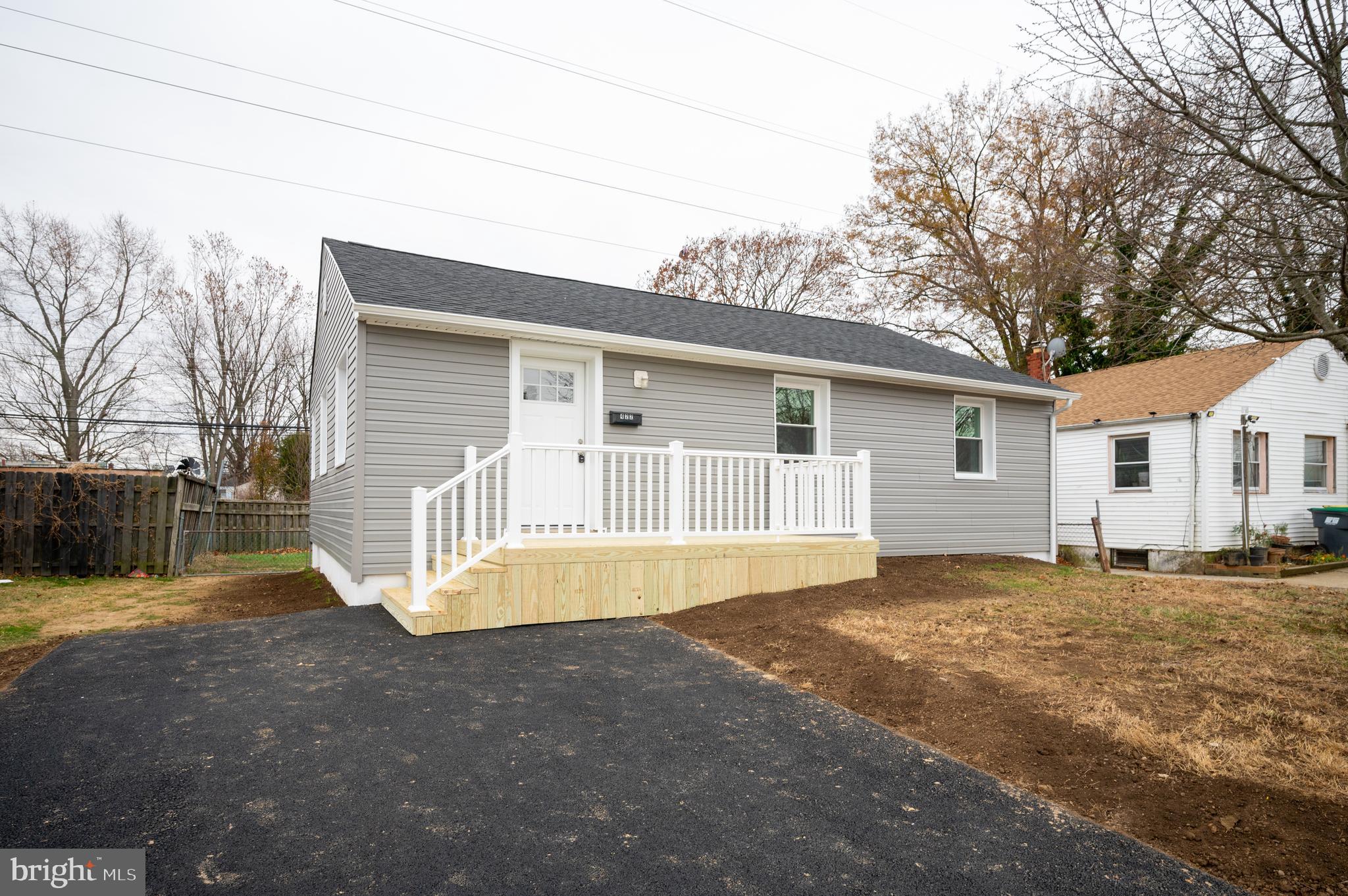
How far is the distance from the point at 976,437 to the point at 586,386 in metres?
6.67

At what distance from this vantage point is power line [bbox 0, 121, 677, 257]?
11713mm

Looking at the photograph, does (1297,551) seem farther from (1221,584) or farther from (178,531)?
(178,531)

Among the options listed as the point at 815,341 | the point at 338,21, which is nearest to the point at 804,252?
the point at 815,341

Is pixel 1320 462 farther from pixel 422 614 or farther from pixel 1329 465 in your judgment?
pixel 422 614

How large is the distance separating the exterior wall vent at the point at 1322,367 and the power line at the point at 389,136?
42.5 feet

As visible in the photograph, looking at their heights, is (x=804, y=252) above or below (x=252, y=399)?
above

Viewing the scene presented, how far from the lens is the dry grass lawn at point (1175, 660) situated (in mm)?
3113

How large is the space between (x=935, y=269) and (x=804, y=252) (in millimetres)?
4378

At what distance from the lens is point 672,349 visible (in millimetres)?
8109

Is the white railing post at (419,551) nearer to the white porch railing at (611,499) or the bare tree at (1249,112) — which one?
the white porch railing at (611,499)

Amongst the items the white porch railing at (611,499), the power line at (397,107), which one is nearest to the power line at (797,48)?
the power line at (397,107)

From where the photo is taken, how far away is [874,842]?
2539 millimetres

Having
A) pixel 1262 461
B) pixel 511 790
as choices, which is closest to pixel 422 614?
pixel 511 790

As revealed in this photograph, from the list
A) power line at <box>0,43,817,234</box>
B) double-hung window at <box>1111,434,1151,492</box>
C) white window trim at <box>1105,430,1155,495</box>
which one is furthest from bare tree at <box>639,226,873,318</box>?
double-hung window at <box>1111,434,1151,492</box>
